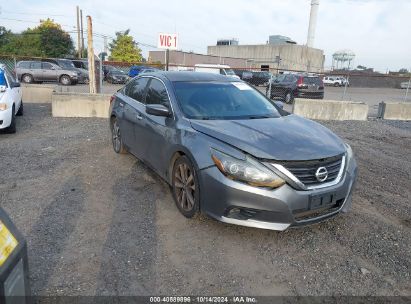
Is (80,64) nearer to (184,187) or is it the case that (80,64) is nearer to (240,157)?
(184,187)

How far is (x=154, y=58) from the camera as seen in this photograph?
6875 cm

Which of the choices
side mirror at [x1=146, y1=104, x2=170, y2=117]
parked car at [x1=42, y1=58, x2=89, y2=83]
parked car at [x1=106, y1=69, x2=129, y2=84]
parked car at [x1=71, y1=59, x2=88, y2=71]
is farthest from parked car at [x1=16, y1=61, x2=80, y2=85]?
side mirror at [x1=146, y1=104, x2=170, y2=117]

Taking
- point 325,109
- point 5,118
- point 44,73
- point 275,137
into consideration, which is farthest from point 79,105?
point 44,73

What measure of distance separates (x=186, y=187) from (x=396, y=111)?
1155cm

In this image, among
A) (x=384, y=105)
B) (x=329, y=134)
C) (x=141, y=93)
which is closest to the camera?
(x=329, y=134)

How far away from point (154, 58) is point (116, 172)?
66682 mm

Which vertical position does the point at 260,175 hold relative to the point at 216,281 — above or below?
above

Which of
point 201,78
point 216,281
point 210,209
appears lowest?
point 216,281

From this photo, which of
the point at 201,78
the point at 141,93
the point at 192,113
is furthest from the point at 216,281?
the point at 141,93

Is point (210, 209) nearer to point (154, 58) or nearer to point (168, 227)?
point (168, 227)

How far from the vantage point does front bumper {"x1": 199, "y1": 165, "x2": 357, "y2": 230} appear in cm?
309

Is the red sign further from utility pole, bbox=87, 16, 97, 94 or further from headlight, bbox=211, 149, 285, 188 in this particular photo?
headlight, bbox=211, 149, 285, 188

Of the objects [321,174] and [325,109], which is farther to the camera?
[325,109]

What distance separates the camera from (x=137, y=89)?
5441 millimetres
